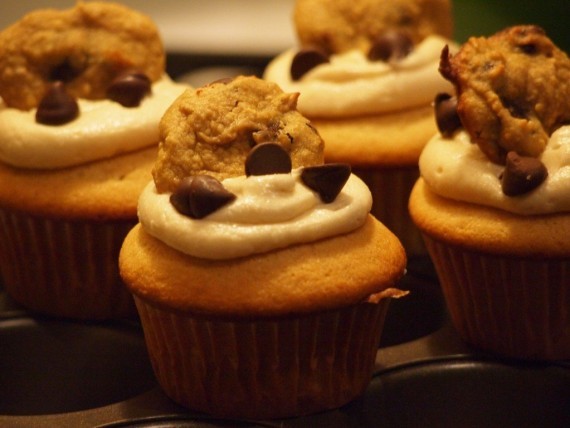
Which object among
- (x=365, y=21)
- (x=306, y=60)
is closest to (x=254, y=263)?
(x=306, y=60)

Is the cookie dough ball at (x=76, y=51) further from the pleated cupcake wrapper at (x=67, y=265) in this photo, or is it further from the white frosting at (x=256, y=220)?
the white frosting at (x=256, y=220)

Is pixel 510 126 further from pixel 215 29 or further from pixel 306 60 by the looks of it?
pixel 215 29

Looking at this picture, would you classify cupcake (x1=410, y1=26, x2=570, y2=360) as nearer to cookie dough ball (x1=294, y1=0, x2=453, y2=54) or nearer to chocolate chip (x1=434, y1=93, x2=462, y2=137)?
chocolate chip (x1=434, y1=93, x2=462, y2=137)

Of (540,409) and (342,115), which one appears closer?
(540,409)

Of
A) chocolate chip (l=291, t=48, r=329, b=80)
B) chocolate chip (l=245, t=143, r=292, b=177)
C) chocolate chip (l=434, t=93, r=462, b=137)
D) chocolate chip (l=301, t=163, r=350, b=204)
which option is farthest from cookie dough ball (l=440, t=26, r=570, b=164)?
chocolate chip (l=291, t=48, r=329, b=80)

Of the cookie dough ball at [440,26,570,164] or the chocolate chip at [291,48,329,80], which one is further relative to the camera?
the chocolate chip at [291,48,329,80]

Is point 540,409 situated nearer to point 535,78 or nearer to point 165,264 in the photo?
point 535,78

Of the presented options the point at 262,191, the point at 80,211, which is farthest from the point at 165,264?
the point at 80,211
